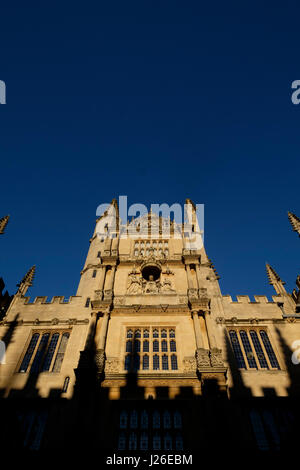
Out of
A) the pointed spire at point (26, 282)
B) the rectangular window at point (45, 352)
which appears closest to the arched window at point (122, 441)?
the rectangular window at point (45, 352)

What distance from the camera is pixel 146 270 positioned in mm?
22812

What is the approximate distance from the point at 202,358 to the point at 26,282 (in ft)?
47.6

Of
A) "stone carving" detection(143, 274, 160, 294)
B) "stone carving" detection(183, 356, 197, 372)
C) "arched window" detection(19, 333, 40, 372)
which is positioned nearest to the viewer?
"stone carving" detection(183, 356, 197, 372)

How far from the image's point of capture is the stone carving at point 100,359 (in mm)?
→ 14918

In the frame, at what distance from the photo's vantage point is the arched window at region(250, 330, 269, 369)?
16.0 meters

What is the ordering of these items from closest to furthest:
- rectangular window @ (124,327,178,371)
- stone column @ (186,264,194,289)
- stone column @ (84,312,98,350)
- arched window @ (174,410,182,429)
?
arched window @ (174,410,182,429)
rectangular window @ (124,327,178,371)
stone column @ (84,312,98,350)
stone column @ (186,264,194,289)

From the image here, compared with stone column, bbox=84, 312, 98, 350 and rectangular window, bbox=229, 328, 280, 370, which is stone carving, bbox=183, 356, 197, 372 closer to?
rectangular window, bbox=229, 328, 280, 370

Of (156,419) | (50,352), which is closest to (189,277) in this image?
(156,419)

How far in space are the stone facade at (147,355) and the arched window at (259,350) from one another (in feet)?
0.19

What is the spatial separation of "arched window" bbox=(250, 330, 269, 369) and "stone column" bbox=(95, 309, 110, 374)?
9.02m

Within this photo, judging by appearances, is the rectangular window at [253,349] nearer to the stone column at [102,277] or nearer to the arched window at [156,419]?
the arched window at [156,419]

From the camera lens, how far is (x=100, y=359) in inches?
602

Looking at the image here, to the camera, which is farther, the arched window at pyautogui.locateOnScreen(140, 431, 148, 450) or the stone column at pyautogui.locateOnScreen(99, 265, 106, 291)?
the stone column at pyautogui.locateOnScreen(99, 265, 106, 291)

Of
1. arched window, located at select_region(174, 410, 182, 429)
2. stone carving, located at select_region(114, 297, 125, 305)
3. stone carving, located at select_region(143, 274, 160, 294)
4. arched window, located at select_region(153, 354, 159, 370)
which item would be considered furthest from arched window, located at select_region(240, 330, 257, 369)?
stone carving, located at select_region(114, 297, 125, 305)
